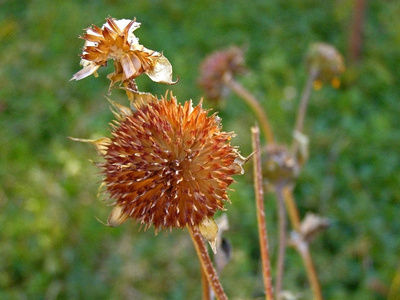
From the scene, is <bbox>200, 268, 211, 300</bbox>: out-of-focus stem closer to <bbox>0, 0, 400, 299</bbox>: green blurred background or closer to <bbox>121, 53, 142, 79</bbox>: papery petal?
<bbox>121, 53, 142, 79</bbox>: papery petal

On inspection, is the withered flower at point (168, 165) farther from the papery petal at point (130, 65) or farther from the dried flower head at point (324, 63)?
the dried flower head at point (324, 63)

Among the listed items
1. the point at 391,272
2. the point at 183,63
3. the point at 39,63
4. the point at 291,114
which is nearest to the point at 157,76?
the point at 391,272

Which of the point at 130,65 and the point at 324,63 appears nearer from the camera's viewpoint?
the point at 130,65

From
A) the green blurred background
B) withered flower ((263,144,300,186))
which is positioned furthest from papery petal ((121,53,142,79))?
the green blurred background

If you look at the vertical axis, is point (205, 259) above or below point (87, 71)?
below

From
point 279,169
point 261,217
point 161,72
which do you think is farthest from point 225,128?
point 161,72

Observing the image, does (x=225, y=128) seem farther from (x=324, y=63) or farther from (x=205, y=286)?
(x=205, y=286)

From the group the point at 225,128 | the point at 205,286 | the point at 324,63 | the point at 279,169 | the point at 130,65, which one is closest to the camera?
the point at 130,65
